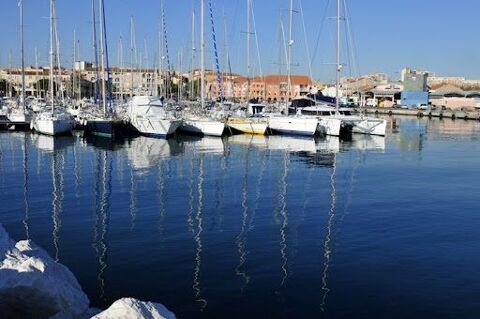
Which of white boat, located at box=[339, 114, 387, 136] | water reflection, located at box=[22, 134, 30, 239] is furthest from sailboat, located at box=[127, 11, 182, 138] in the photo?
white boat, located at box=[339, 114, 387, 136]

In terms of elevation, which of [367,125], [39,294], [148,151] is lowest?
[148,151]

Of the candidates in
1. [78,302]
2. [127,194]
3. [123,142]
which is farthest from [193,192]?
[123,142]

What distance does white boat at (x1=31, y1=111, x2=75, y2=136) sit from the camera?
47750 millimetres

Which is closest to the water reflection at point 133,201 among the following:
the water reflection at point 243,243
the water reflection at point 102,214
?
the water reflection at point 102,214

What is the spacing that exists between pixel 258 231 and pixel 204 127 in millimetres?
33644

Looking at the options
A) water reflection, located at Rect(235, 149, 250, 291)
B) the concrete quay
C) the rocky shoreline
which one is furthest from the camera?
the concrete quay

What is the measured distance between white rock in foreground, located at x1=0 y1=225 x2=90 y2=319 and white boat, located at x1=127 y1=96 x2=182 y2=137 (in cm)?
4026

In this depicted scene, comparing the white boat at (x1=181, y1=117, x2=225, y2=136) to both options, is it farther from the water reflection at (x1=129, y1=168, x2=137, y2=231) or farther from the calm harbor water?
the water reflection at (x1=129, y1=168, x2=137, y2=231)

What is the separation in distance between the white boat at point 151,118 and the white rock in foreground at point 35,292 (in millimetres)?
40257

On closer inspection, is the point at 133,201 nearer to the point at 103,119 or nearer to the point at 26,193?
the point at 26,193

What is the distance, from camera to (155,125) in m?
47.7

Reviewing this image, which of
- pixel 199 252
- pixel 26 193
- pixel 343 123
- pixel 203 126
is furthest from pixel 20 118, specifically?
pixel 199 252

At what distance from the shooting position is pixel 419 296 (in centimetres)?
1093

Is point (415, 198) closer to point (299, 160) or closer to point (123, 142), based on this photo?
point (299, 160)
